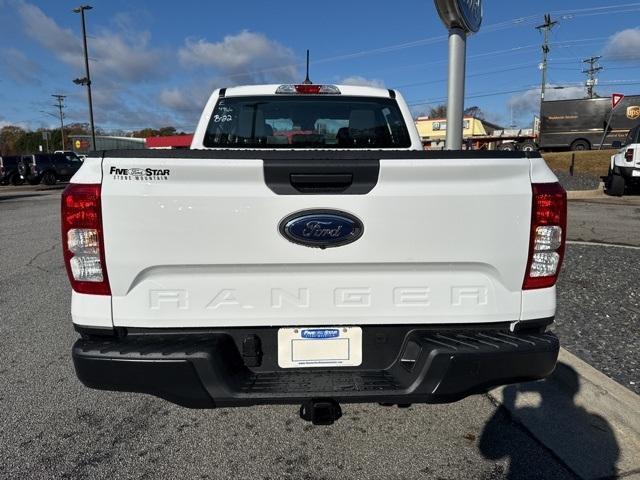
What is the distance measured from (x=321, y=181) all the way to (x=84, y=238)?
3.39ft

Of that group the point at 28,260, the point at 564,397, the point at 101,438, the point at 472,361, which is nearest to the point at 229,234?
the point at 472,361

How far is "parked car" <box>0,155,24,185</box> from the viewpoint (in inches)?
1197

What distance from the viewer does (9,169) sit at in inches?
1206

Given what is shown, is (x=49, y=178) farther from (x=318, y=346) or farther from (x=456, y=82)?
(x=318, y=346)

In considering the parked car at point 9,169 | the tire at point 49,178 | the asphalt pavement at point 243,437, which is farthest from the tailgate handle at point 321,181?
the parked car at point 9,169

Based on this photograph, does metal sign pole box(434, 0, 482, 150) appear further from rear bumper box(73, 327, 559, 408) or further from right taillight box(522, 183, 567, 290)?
rear bumper box(73, 327, 559, 408)

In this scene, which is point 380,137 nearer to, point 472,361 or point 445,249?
point 445,249

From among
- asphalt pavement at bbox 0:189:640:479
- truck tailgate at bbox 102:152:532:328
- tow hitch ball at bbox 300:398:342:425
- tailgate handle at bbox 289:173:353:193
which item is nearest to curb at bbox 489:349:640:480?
asphalt pavement at bbox 0:189:640:479

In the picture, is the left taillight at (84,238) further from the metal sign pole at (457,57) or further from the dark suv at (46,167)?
the dark suv at (46,167)

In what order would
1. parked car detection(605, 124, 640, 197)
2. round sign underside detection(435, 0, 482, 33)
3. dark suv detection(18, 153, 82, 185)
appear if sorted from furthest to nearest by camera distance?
dark suv detection(18, 153, 82, 185)
parked car detection(605, 124, 640, 197)
round sign underside detection(435, 0, 482, 33)

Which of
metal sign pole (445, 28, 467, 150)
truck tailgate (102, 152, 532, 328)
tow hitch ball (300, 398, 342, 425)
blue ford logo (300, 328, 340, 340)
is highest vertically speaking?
metal sign pole (445, 28, 467, 150)

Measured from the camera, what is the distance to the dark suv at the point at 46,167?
29.7m

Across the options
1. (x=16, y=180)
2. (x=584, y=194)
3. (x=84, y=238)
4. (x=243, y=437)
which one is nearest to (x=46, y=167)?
(x=16, y=180)

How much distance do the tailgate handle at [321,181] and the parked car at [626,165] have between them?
1372 cm
